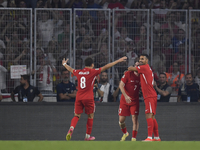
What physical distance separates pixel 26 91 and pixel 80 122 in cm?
161

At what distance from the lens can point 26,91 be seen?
34.3 feet

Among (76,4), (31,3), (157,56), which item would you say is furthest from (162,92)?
(31,3)

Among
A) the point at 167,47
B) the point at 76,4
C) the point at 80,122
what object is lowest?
the point at 80,122

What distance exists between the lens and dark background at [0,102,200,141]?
1038cm

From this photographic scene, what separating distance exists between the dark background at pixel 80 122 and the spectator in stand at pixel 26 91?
17 centimetres

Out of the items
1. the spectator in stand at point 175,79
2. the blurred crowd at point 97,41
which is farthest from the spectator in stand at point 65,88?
the spectator in stand at point 175,79

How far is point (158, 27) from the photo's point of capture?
412 inches

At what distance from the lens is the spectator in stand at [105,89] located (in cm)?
1046

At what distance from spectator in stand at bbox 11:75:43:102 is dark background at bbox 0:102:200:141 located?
0.17 metres

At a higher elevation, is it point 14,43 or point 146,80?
point 14,43

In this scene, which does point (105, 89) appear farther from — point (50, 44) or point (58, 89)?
point (50, 44)

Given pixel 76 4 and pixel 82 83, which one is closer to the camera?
pixel 82 83

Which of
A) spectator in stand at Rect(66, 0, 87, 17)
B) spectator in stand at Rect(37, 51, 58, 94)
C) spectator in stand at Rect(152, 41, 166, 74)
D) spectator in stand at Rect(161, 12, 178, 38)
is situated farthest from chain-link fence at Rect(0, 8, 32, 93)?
spectator in stand at Rect(161, 12, 178, 38)

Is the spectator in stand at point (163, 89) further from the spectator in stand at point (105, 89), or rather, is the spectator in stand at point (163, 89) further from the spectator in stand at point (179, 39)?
the spectator in stand at point (105, 89)
